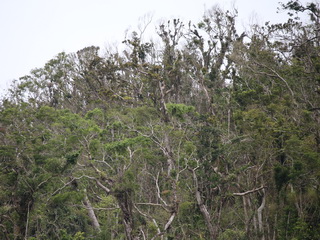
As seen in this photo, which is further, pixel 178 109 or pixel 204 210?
pixel 178 109

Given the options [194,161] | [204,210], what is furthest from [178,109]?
[204,210]

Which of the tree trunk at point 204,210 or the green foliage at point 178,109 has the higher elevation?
the green foliage at point 178,109

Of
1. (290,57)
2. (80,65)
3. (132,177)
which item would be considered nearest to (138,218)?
(132,177)

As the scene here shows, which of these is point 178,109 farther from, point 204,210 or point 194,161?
point 204,210

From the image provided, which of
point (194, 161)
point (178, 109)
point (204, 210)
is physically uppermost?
point (178, 109)

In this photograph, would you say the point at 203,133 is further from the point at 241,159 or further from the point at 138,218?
the point at 138,218

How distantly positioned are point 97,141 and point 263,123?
20.4 feet

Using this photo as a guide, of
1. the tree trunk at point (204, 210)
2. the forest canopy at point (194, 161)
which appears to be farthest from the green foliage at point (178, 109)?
the tree trunk at point (204, 210)

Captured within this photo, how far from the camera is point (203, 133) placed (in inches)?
536

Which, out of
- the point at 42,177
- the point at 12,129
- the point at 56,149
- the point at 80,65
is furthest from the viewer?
the point at 80,65

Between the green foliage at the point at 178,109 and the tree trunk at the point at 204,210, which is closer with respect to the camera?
the tree trunk at the point at 204,210

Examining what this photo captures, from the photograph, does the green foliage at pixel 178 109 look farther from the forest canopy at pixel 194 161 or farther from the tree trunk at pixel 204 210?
the tree trunk at pixel 204 210

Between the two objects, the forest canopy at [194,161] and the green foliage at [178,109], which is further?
the green foliage at [178,109]

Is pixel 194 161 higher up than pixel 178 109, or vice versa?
pixel 178 109
